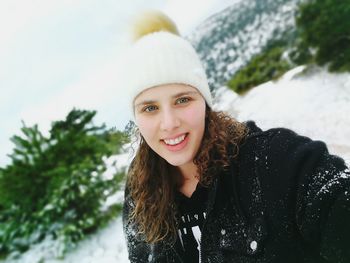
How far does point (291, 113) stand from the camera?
5797mm

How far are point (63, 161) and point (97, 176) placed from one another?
50 centimetres

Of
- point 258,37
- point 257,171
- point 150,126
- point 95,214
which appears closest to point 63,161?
point 95,214

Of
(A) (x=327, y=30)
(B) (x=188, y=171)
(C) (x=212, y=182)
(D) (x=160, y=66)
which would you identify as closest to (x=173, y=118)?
(D) (x=160, y=66)

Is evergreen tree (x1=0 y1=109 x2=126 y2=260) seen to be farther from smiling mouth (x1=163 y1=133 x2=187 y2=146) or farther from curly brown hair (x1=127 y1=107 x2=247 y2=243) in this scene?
smiling mouth (x1=163 y1=133 x2=187 y2=146)

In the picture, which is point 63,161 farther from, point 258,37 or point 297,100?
point 258,37

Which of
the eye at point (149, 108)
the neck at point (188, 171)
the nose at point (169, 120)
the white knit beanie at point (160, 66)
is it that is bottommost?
the neck at point (188, 171)

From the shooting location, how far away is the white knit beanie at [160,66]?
1700 mm

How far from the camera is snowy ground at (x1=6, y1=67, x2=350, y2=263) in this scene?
4.50 m

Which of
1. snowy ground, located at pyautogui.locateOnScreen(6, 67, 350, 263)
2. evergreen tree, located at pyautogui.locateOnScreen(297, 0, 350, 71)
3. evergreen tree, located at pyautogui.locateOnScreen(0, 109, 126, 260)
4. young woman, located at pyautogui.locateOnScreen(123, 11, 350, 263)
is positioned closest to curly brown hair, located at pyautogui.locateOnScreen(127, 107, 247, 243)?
young woman, located at pyautogui.locateOnScreen(123, 11, 350, 263)

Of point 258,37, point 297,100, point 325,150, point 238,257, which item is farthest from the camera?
point 258,37

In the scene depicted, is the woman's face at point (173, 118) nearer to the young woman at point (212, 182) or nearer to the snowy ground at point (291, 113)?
the young woman at point (212, 182)

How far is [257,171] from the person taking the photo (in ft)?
5.13

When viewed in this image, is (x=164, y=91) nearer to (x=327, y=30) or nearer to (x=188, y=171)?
(x=188, y=171)

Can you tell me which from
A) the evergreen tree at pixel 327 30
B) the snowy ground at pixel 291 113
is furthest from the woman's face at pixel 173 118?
the evergreen tree at pixel 327 30
